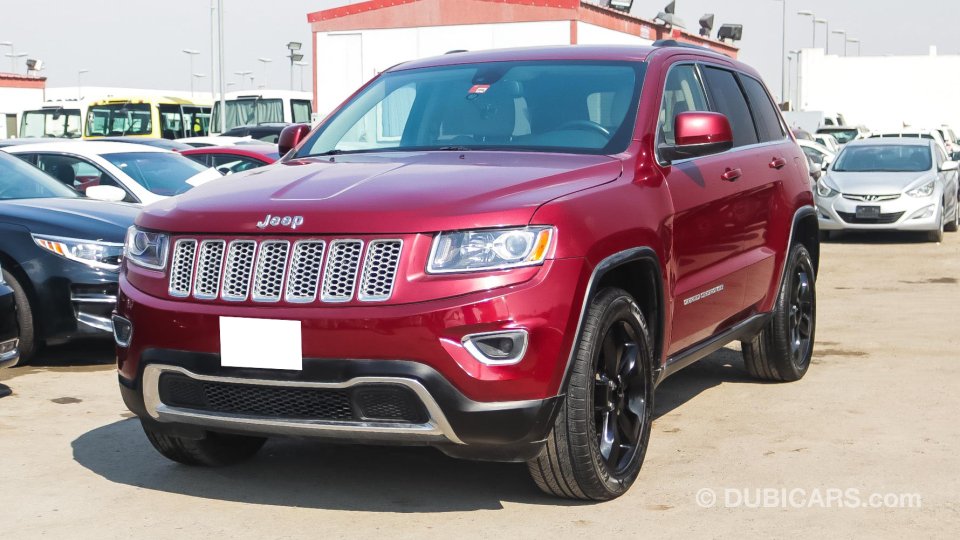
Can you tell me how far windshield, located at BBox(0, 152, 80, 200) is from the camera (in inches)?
342

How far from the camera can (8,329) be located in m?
6.72

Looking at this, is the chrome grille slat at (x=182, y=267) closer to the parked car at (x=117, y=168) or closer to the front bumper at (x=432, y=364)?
the front bumper at (x=432, y=364)

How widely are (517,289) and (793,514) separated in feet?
4.38

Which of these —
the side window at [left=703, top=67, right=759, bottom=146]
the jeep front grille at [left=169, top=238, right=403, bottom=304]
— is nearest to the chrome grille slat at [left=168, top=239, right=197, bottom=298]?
the jeep front grille at [left=169, top=238, right=403, bottom=304]

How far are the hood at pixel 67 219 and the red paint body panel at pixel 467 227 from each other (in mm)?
2726

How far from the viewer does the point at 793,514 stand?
15.3 ft

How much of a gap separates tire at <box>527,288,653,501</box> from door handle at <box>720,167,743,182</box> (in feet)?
3.78

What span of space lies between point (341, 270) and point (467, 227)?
1.42 ft

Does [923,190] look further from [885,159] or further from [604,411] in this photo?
[604,411]

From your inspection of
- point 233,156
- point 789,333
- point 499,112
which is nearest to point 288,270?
point 499,112

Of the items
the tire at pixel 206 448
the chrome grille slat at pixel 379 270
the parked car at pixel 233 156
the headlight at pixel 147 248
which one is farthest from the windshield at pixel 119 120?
the chrome grille slat at pixel 379 270

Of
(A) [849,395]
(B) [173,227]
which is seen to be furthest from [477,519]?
(A) [849,395]

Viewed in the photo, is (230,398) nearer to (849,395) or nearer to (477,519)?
(477,519)

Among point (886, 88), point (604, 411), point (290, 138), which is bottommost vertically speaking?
point (604, 411)
